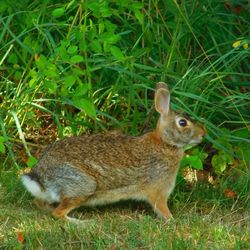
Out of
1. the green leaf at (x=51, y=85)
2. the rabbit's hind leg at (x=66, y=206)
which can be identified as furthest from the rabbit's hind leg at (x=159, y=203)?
the green leaf at (x=51, y=85)

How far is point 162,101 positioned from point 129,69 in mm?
597

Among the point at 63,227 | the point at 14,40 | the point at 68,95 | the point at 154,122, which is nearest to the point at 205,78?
the point at 154,122

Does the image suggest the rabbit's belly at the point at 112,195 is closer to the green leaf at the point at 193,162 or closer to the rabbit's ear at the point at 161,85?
the green leaf at the point at 193,162

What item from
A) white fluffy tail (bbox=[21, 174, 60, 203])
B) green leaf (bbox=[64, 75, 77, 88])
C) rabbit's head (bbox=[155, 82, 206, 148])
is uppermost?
green leaf (bbox=[64, 75, 77, 88])

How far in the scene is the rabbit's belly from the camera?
248 inches

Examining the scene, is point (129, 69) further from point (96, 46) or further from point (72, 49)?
point (72, 49)

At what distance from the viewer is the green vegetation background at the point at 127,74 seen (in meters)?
6.65

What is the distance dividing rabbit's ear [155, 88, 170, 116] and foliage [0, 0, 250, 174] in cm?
26

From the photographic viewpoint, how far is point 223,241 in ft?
18.2

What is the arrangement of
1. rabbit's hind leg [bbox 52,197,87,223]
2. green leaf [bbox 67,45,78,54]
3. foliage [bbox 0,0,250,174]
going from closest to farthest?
rabbit's hind leg [bbox 52,197,87,223] < green leaf [bbox 67,45,78,54] < foliage [bbox 0,0,250,174]

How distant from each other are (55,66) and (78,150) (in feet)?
2.23

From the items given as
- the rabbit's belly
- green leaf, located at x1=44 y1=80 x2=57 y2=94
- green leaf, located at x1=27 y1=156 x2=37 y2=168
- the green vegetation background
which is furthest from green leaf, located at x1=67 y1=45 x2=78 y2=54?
the rabbit's belly

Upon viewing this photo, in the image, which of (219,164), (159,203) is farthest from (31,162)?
(219,164)

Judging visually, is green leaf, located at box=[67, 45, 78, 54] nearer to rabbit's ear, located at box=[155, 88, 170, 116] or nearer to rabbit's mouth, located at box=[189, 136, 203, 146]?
rabbit's ear, located at box=[155, 88, 170, 116]
